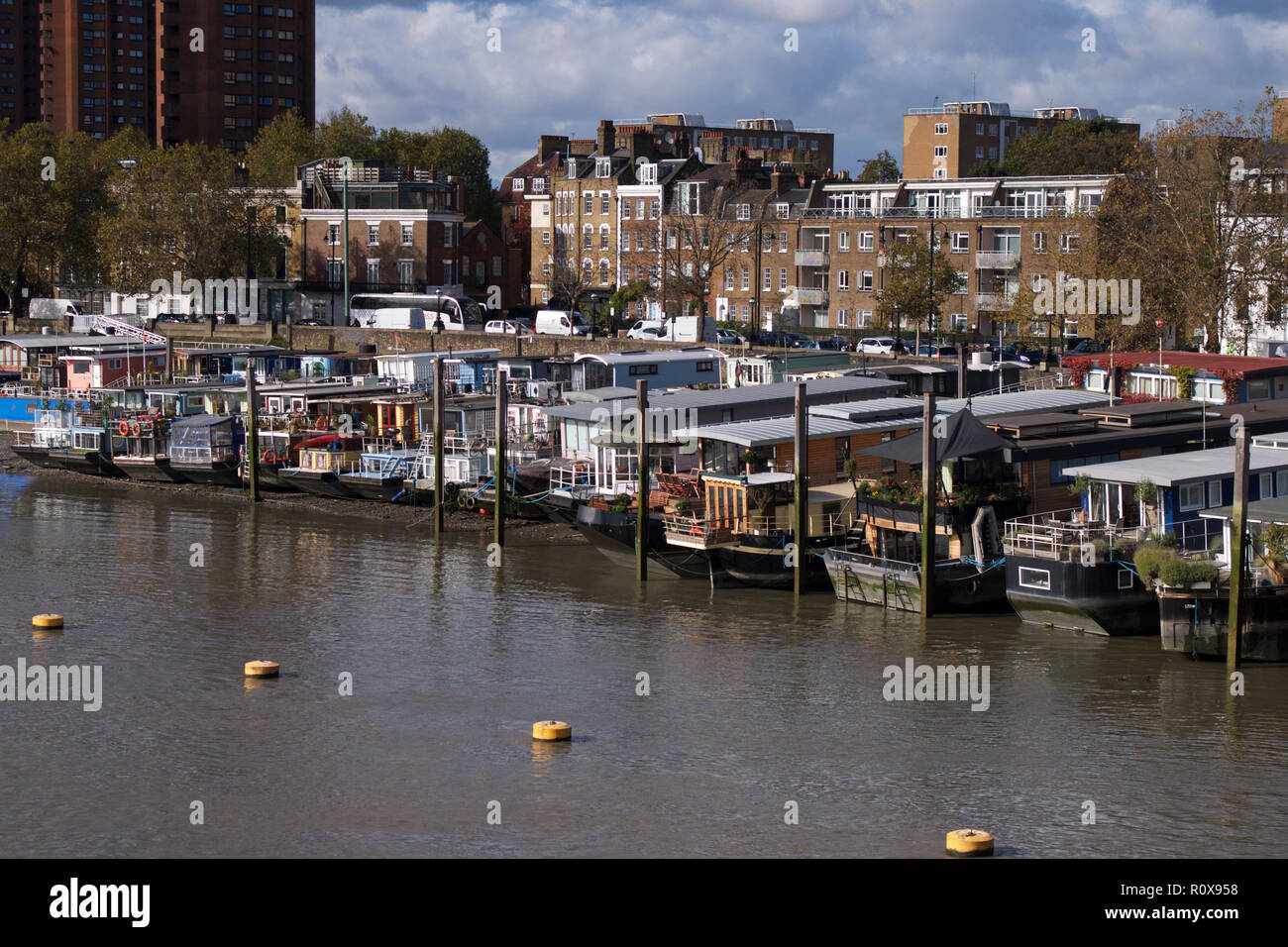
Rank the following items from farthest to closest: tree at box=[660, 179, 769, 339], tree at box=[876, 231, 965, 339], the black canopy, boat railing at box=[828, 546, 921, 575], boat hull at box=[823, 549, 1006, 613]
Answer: tree at box=[660, 179, 769, 339] → tree at box=[876, 231, 965, 339] → the black canopy → boat railing at box=[828, 546, 921, 575] → boat hull at box=[823, 549, 1006, 613]

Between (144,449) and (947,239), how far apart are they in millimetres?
→ 44294

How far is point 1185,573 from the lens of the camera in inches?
1331

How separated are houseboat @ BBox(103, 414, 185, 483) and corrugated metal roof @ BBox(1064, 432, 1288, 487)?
34.0 metres

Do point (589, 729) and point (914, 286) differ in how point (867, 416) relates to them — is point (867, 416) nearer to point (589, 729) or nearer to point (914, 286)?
point (589, 729)

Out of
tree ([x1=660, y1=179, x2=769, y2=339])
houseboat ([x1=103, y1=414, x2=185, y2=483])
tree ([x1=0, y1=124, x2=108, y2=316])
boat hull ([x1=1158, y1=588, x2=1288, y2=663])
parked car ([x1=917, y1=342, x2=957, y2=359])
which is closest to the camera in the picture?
boat hull ([x1=1158, y1=588, x2=1288, y2=663])

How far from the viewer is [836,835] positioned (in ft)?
83.5

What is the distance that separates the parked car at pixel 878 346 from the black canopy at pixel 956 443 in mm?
30819

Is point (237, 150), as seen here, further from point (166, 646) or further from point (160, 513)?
point (166, 646)

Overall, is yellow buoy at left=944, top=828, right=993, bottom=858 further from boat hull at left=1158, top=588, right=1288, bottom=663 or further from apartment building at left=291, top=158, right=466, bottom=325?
apartment building at left=291, top=158, right=466, bottom=325

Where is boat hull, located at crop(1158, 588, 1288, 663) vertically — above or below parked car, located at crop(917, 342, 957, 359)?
below

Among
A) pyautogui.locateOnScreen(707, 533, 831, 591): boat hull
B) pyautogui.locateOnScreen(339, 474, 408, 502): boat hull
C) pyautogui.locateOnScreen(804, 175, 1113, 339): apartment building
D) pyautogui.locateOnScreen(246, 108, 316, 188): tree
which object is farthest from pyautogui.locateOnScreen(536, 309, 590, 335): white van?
pyautogui.locateOnScreen(707, 533, 831, 591): boat hull

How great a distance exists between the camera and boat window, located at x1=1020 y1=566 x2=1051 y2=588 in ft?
120

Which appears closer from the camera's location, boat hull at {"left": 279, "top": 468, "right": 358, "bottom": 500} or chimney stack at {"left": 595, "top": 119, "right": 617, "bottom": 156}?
boat hull at {"left": 279, "top": 468, "right": 358, "bottom": 500}

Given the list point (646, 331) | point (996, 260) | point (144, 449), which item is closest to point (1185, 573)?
point (144, 449)
